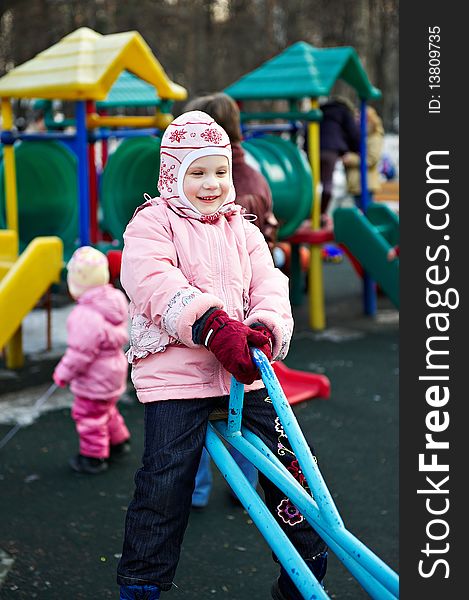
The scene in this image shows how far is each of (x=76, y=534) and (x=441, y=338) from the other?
213cm

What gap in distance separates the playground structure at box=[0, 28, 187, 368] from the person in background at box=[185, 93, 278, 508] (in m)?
1.84

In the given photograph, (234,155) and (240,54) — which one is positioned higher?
(240,54)

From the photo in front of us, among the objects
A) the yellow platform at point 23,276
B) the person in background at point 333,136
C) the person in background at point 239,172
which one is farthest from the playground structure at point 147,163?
the person in background at point 239,172

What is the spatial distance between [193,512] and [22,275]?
2.14 metres

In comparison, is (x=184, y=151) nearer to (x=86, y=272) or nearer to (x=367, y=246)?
(x=86, y=272)

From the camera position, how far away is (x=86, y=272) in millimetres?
4180

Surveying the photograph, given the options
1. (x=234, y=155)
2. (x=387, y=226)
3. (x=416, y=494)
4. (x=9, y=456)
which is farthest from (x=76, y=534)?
(x=387, y=226)

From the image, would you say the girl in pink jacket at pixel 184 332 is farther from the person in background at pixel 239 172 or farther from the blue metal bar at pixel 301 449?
the person in background at pixel 239 172

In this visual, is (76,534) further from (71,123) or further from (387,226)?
(71,123)

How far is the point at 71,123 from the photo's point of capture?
884 centimetres

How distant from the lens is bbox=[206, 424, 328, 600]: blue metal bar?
211 cm

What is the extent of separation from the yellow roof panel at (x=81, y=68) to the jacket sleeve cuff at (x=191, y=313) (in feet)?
11.9

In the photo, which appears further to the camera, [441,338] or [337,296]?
[337,296]

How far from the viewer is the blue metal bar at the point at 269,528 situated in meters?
2.11
